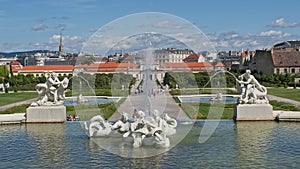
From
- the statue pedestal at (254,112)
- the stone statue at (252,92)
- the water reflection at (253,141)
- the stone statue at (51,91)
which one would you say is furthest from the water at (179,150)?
the stone statue at (51,91)

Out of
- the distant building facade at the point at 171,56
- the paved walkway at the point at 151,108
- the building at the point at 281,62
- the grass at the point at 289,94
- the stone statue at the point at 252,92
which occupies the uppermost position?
the building at the point at 281,62

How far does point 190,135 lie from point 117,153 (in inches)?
172

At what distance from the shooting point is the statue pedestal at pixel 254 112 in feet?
74.5

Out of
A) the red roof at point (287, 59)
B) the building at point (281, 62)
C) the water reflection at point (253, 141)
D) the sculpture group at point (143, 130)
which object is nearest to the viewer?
the water reflection at point (253, 141)

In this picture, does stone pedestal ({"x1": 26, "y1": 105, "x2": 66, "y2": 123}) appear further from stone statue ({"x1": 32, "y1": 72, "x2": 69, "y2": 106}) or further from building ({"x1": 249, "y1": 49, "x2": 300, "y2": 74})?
building ({"x1": 249, "y1": 49, "x2": 300, "y2": 74})

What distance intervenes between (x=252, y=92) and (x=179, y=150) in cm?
870

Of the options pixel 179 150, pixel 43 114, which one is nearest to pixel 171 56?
pixel 43 114

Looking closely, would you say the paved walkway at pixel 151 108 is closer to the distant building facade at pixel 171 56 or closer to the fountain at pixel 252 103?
the fountain at pixel 252 103

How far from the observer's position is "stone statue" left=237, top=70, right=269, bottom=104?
22.9m

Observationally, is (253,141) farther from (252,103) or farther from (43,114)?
(43,114)

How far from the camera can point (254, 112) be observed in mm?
22766

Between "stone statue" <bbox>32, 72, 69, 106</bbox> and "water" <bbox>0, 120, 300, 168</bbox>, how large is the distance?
2.73 metres

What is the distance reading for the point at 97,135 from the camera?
17766mm

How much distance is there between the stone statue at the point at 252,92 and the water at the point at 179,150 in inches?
91.8
